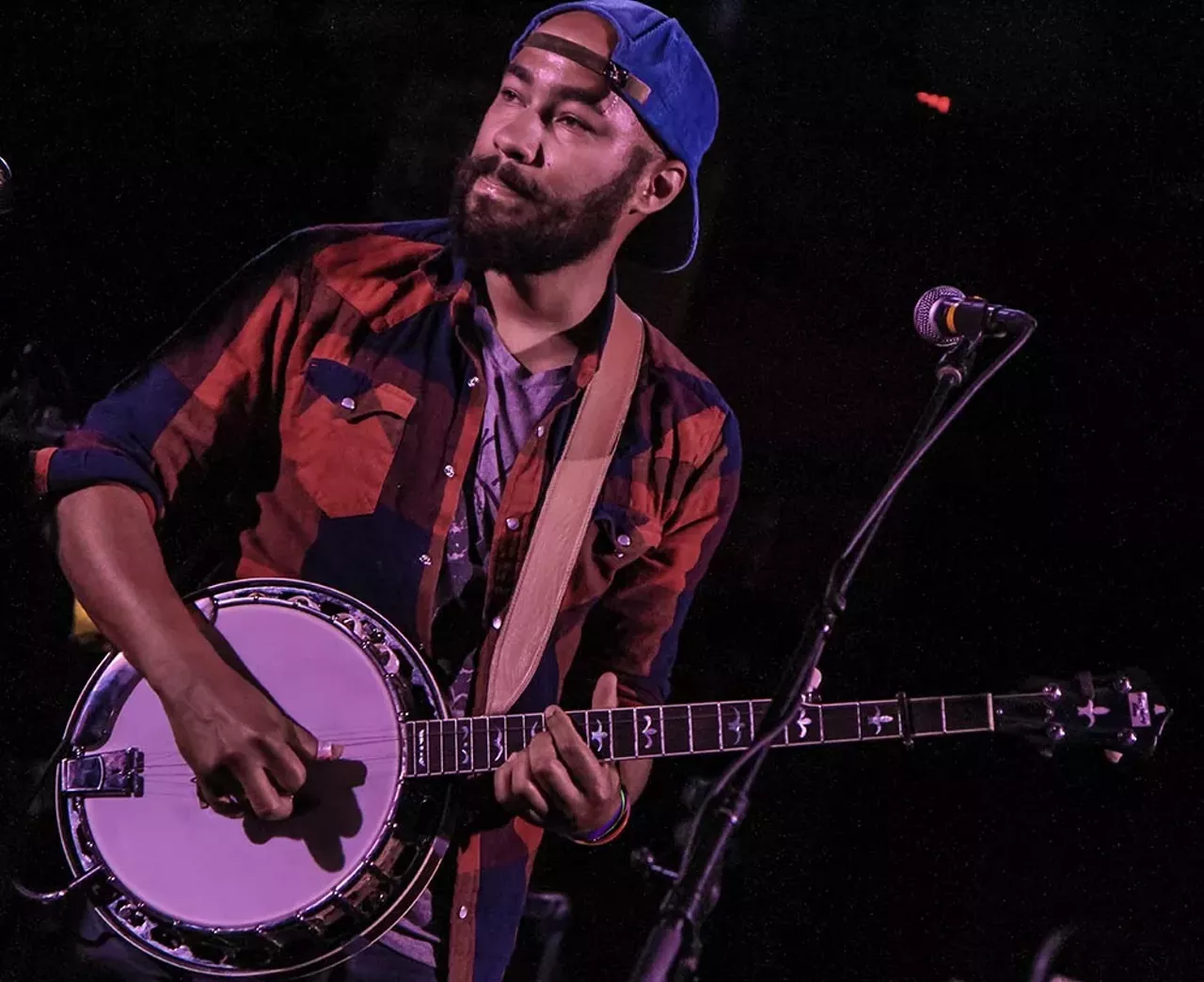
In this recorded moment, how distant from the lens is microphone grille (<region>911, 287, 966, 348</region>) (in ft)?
5.68

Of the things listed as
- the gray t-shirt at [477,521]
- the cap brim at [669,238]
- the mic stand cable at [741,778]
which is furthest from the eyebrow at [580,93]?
the mic stand cable at [741,778]

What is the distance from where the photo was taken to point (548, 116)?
6.97ft

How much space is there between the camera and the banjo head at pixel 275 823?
1.81 metres

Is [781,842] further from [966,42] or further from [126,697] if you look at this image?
[966,42]

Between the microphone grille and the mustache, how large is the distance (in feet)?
2.68

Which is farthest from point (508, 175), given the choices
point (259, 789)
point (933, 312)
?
point (259, 789)

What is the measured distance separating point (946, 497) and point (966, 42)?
1.10m

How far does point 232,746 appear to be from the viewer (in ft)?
5.83

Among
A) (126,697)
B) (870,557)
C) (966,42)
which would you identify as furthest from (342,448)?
(966,42)

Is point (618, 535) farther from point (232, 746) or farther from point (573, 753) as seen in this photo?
point (232, 746)

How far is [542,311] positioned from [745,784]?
3.74 ft

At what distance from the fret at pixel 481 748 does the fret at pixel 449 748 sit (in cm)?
3

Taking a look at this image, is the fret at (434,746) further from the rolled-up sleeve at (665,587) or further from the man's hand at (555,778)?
the rolled-up sleeve at (665,587)

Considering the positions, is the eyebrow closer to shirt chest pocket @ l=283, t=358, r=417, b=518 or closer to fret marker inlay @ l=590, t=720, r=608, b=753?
shirt chest pocket @ l=283, t=358, r=417, b=518
